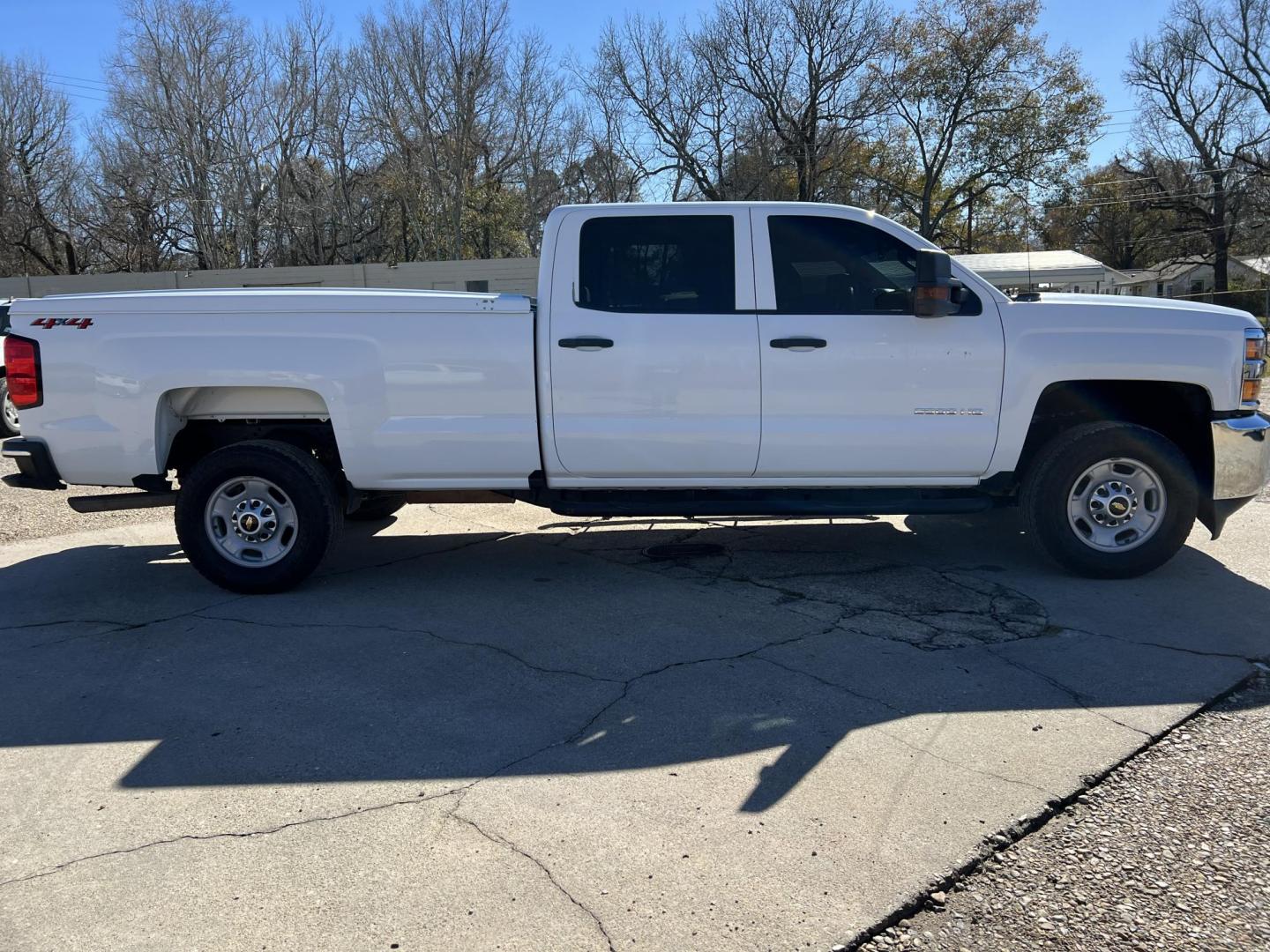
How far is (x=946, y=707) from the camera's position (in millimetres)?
4066

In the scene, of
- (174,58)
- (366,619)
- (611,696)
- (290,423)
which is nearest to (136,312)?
(290,423)

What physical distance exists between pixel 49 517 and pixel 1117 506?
8.56 m

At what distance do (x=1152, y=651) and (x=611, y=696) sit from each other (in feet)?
8.72

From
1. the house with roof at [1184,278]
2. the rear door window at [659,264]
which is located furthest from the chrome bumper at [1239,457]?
the house with roof at [1184,278]

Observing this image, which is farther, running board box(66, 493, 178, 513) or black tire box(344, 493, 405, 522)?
black tire box(344, 493, 405, 522)

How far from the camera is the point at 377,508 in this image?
7195 mm

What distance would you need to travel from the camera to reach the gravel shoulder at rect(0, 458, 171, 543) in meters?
8.02

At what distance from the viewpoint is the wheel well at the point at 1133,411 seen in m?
5.80

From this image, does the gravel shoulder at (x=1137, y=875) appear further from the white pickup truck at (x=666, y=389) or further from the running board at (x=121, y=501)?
the running board at (x=121, y=501)

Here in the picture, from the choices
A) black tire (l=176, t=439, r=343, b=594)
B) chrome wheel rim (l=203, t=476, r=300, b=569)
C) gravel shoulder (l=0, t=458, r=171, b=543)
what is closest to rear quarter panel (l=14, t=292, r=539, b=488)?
black tire (l=176, t=439, r=343, b=594)

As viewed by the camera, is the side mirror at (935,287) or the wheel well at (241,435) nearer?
the side mirror at (935,287)

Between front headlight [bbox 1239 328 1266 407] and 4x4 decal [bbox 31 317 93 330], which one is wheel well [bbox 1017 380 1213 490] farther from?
4x4 decal [bbox 31 317 93 330]

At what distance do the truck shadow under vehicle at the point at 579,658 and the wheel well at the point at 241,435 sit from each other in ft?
2.76

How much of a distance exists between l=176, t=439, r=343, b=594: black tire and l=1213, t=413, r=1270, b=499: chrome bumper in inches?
205
